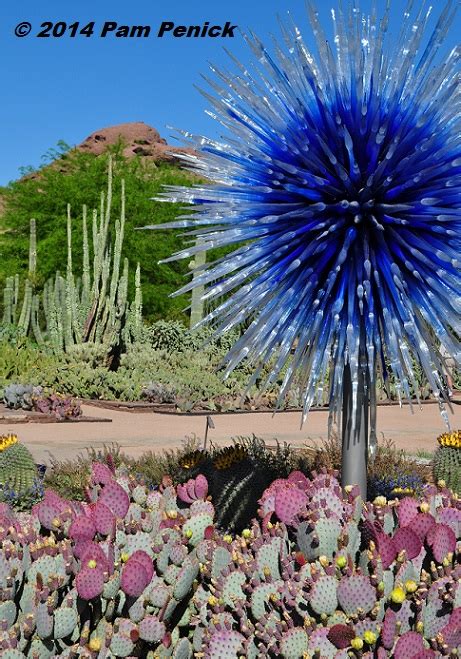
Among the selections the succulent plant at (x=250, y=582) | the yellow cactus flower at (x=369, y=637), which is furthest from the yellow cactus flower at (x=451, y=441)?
the yellow cactus flower at (x=369, y=637)

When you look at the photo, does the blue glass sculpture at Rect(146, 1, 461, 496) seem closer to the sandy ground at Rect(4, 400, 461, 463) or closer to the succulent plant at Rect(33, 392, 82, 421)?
the sandy ground at Rect(4, 400, 461, 463)

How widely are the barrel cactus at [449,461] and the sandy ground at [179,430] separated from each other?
2.28m

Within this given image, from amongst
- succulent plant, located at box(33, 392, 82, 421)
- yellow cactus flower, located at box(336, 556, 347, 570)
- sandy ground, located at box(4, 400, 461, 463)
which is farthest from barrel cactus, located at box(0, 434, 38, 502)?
succulent plant, located at box(33, 392, 82, 421)

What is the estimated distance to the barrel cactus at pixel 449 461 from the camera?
5.97 meters

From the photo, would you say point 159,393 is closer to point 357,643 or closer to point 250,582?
point 250,582

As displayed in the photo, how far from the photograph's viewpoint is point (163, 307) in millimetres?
32094

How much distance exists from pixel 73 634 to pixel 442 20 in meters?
2.62

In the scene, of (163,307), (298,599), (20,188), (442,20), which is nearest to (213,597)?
(298,599)

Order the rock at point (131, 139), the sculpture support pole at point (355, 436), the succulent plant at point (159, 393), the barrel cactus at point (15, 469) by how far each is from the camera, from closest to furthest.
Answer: the sculpture support pole at point (355, 436) < the barrel cactus at point (15, 469) < the succulent plant at point (159, 393) < the rock at point (131, 139)

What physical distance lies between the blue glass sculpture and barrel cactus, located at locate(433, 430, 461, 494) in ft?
9.28

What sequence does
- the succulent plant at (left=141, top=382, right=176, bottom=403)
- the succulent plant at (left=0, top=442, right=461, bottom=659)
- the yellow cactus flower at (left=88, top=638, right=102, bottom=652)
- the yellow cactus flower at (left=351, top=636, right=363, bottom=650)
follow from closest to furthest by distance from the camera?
the yellow cactus flower at (left=351, top=636, right=363, bottom=650), the succulent plant at (left=0, top=442, right=461, bottom=659), the yellow cactus flower at (left=88, top=638, right=102, bottom=652), the succulent plant at (left=141, top=382, right=176, bottom=403)

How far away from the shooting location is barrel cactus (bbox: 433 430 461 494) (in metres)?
5.97

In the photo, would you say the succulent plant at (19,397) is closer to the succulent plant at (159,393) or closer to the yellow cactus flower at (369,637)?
the succulent plant at (159,393)

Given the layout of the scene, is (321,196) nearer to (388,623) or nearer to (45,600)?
(388,623)
